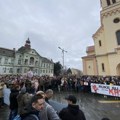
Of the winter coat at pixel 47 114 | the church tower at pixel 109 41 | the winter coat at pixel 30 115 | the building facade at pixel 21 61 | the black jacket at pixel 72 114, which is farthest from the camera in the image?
the building facade at pixel 21 61

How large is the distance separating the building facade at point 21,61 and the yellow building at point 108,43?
34.9 m

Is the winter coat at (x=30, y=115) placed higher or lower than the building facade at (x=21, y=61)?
lower

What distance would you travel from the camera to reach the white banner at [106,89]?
12.1 metres

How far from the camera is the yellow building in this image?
84.3 ft

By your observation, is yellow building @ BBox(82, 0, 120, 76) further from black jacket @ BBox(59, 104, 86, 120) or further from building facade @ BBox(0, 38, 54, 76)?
building facade @ BBox(0, 38, 54, 76)

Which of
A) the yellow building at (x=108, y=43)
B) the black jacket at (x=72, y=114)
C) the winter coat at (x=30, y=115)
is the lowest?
the black jacket at (x=72, y=114)

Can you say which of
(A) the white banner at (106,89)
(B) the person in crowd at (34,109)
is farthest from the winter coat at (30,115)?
(A) the white banner at (106,89)

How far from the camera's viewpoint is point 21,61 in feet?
197

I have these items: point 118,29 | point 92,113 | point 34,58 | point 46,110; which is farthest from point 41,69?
point 46,110

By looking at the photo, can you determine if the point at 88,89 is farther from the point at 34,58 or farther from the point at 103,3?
the point at 34,58

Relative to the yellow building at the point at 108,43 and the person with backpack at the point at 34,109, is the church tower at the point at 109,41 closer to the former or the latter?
the yellow building at the point at 108,43

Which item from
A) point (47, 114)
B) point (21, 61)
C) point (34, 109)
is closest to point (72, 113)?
point (47, 114)

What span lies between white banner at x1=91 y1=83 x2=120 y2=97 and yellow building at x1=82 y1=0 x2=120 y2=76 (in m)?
12.1

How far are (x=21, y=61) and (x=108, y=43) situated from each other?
139 ft
